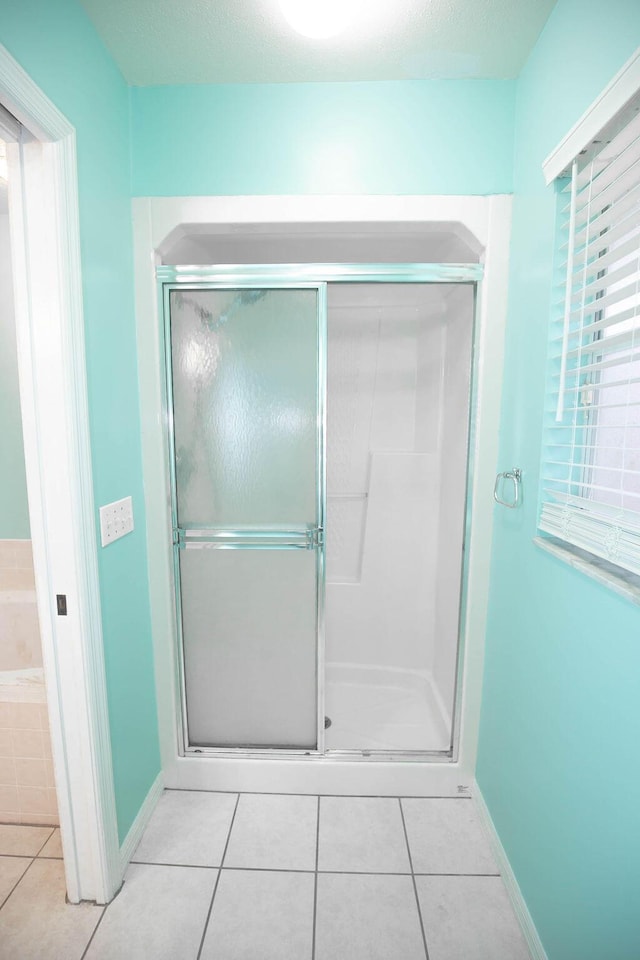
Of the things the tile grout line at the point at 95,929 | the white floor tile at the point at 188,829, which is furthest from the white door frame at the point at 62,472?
the white floor tile at the point at 188,829

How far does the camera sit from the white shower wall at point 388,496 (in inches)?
92.4

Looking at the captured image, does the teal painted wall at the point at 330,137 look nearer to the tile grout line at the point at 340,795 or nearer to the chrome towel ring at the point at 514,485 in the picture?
the chrome towel ring at the point at 514,485

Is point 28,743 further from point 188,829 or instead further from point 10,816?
point 188,829

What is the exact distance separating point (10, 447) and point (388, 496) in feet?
6.53

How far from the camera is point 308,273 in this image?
1.49 meters

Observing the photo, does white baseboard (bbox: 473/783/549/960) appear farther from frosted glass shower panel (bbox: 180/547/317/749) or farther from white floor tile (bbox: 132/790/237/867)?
white floor tile (bbox: 132/790/237/867)

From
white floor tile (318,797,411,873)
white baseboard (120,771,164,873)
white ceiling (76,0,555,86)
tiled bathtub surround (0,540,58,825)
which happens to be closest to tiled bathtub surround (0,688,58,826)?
tiled bathtub surround (0,540,58,825)

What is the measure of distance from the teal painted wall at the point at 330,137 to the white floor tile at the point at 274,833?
2.25 m

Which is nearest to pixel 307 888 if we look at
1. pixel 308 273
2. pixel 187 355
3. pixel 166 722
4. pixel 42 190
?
pixel 166 722

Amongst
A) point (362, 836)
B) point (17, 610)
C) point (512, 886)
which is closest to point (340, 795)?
point (362, 836)

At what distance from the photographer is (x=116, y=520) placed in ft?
4.50

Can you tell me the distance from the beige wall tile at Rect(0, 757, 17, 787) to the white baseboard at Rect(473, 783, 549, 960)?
1713mm

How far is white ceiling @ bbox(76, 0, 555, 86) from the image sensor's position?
45.8 inches

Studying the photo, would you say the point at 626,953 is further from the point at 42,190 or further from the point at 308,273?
the point at 42,190
